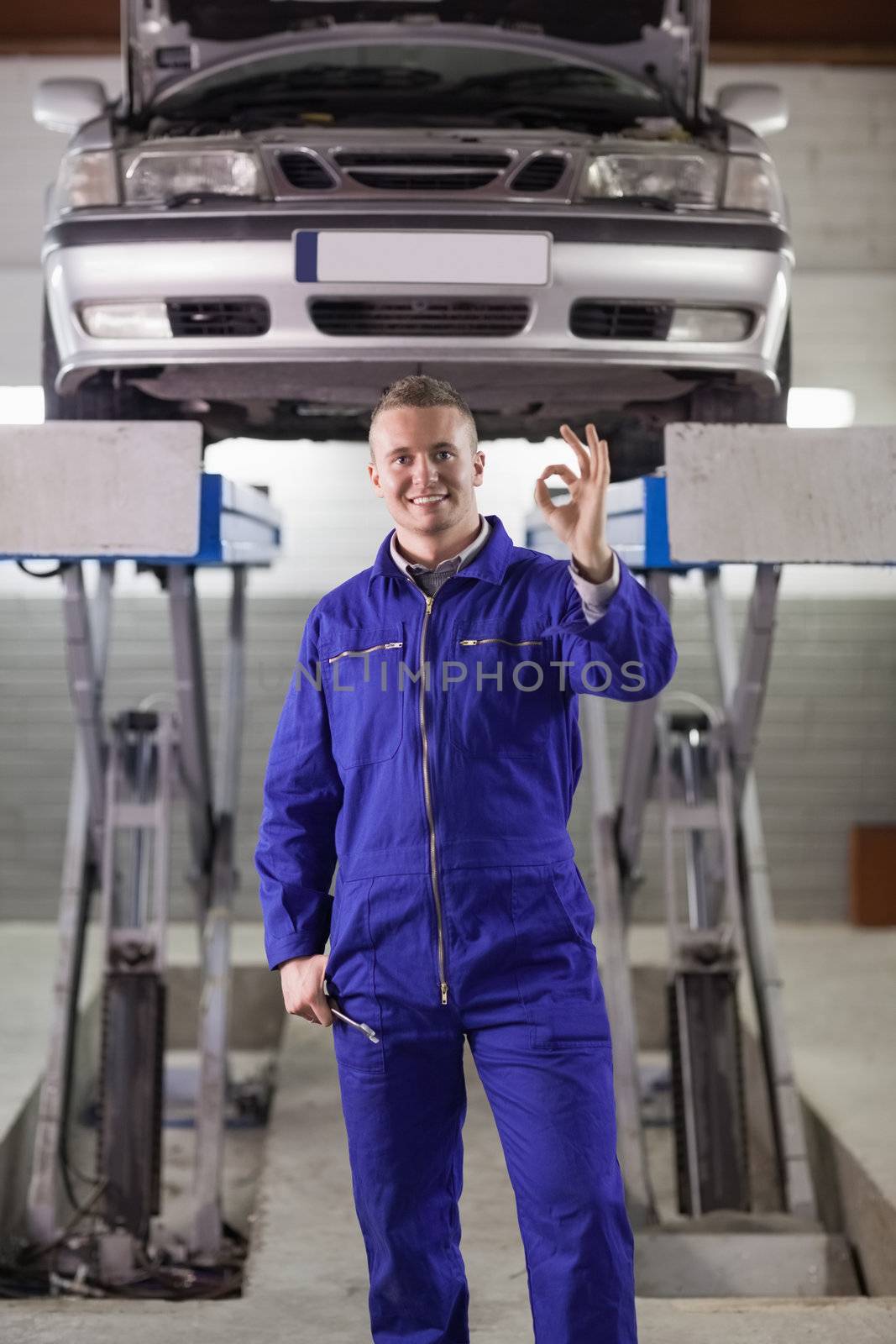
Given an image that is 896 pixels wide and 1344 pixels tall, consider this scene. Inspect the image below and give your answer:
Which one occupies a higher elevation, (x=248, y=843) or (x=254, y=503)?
(x=254, y=503)

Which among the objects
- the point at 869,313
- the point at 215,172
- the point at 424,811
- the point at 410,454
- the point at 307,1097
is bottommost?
the point at 307,1097

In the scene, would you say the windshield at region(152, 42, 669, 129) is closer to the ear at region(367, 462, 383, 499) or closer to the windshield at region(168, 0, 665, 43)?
the windshield at region(168, 0, 665, 43)

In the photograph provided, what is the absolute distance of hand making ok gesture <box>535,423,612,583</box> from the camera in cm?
187

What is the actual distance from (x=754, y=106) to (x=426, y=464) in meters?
2.18

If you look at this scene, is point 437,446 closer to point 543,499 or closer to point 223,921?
point 543,499

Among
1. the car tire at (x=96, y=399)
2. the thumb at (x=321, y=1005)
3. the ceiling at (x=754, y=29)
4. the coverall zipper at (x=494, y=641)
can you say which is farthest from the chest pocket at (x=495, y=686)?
the ceiling at (x=754, y=29)

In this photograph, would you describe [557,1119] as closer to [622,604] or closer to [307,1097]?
[622,604]

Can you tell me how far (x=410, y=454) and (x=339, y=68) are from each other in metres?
2.04

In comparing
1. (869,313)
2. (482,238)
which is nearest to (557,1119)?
(482,238)

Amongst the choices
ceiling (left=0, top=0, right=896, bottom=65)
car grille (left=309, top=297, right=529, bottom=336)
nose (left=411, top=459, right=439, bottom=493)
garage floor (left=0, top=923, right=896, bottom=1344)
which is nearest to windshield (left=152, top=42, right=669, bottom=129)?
car grille (left=309, top=297, right=529, bottom=336)

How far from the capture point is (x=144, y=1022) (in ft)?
12.5

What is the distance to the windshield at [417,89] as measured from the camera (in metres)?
3.47

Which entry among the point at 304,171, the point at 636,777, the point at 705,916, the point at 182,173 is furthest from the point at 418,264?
the point at 705,916

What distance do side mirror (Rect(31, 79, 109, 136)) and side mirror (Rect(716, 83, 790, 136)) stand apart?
5.28ft
